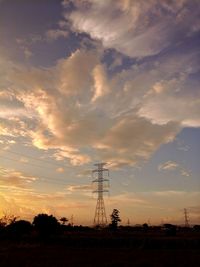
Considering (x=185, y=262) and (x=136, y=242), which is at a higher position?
(x=136, y=242)

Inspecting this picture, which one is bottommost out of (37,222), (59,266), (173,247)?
(59,266)

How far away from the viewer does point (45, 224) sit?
110 metres

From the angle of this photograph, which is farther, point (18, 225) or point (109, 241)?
point (18, 225)

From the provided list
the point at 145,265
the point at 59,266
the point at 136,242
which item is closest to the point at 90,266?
the point at 59,266

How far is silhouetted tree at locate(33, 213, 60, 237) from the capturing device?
109m

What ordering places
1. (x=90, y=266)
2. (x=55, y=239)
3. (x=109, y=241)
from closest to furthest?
(x=90, y=266) → (x=109, y=241) → (x=55, y=239)

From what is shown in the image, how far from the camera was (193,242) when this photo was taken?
287 ft

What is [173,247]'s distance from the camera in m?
81.4

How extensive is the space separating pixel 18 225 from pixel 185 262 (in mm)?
79154

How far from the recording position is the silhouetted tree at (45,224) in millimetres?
108625

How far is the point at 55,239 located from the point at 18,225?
66.0 feet

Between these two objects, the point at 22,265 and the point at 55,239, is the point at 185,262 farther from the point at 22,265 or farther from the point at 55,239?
the point at 55,239

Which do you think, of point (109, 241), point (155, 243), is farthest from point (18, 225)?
point (155, 243)

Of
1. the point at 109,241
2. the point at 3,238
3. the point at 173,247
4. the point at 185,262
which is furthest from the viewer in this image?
the point at 3,238
